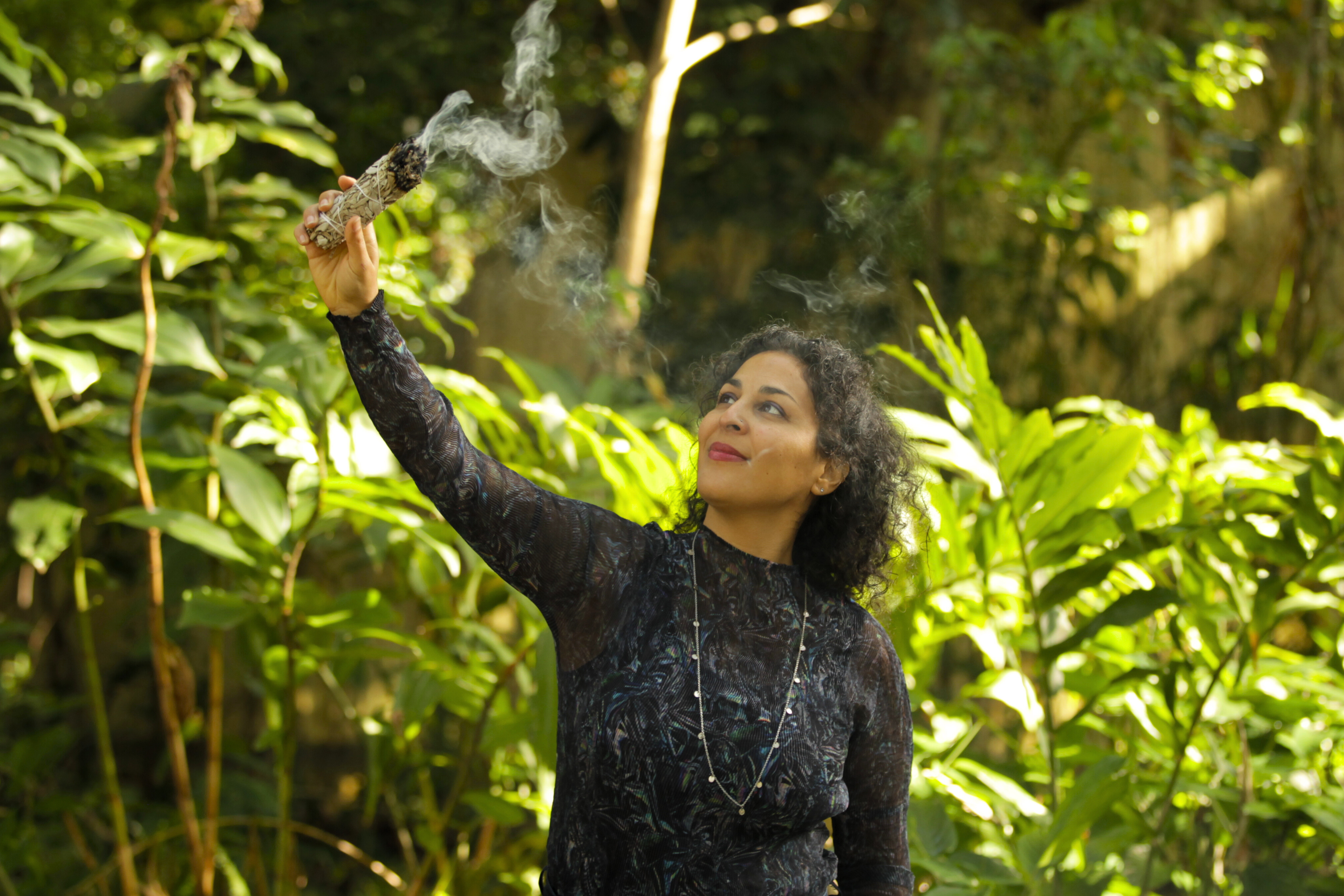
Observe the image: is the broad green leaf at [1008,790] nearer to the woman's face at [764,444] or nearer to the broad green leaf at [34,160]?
the woman's face at [764,444]

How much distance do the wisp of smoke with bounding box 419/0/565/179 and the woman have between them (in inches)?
10.5

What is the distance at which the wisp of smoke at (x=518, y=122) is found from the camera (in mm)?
1350

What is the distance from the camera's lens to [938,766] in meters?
1.38

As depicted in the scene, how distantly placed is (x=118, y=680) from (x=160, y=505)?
3.16 feet

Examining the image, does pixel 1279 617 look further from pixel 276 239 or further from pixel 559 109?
pixel 559 109

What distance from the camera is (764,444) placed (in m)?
0.98

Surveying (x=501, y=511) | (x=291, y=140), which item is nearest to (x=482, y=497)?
(x=501, y=511)

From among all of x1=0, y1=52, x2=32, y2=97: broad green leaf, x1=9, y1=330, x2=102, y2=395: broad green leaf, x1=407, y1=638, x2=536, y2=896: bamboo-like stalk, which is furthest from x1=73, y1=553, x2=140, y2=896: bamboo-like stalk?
x1=0, y1=52, x2=32, y2=97: broad green leaf

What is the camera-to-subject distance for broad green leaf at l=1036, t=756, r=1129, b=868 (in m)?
1.26

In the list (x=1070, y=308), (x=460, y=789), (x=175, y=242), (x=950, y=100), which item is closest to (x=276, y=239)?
(x=175, y=242)

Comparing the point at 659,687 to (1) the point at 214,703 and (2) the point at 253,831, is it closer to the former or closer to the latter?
(1) the point at 214,703

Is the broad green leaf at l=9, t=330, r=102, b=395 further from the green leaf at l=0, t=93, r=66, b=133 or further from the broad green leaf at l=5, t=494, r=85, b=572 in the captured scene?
the green leaf at l=0, t=93, r=66, b=133

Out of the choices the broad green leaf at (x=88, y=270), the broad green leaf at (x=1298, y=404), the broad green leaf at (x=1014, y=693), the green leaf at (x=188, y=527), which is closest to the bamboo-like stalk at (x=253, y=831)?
the green leaf at (x=188, y=527)

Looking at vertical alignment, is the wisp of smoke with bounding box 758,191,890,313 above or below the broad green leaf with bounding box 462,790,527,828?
above
